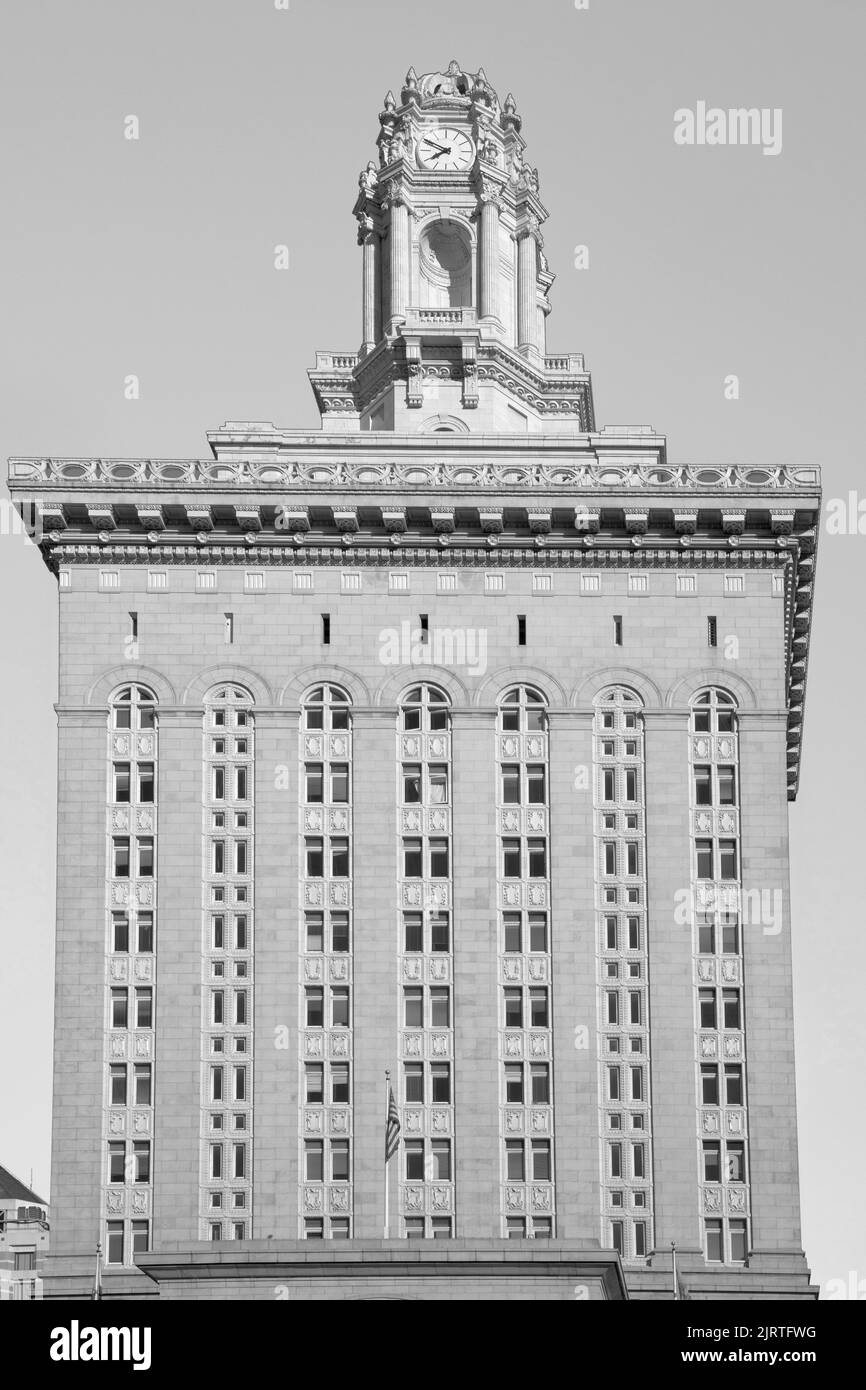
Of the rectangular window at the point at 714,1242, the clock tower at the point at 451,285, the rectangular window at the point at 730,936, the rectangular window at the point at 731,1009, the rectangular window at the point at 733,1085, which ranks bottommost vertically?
the rectangular window at the point at 714,1242

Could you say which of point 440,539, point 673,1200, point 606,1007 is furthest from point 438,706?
point 673,1200

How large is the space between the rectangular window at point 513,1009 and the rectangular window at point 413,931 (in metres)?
3.79

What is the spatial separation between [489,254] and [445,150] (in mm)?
6592

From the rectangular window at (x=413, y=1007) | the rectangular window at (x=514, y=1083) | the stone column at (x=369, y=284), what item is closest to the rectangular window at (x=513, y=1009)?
the rectangular window at (x=514, y=1083)

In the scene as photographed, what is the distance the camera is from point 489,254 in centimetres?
11931

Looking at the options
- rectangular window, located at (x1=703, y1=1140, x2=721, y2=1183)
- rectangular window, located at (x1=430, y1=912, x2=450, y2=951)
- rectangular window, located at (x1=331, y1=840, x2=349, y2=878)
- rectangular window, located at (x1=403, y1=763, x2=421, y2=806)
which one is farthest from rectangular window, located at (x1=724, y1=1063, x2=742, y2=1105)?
rectangular window, located at (x1=331, y1=840, x2=349, y2=878)

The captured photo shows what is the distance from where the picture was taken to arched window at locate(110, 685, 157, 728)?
328ft

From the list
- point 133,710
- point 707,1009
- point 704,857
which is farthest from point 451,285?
point 707,1009

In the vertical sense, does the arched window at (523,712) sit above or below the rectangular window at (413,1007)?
above

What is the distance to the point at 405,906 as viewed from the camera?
98.4m

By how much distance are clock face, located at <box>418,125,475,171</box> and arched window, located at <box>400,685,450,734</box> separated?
3296 cm

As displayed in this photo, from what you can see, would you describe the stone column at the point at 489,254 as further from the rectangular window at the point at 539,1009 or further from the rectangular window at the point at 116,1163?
the rectangular window at the point at 116,1163

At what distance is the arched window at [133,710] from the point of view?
328 feet
